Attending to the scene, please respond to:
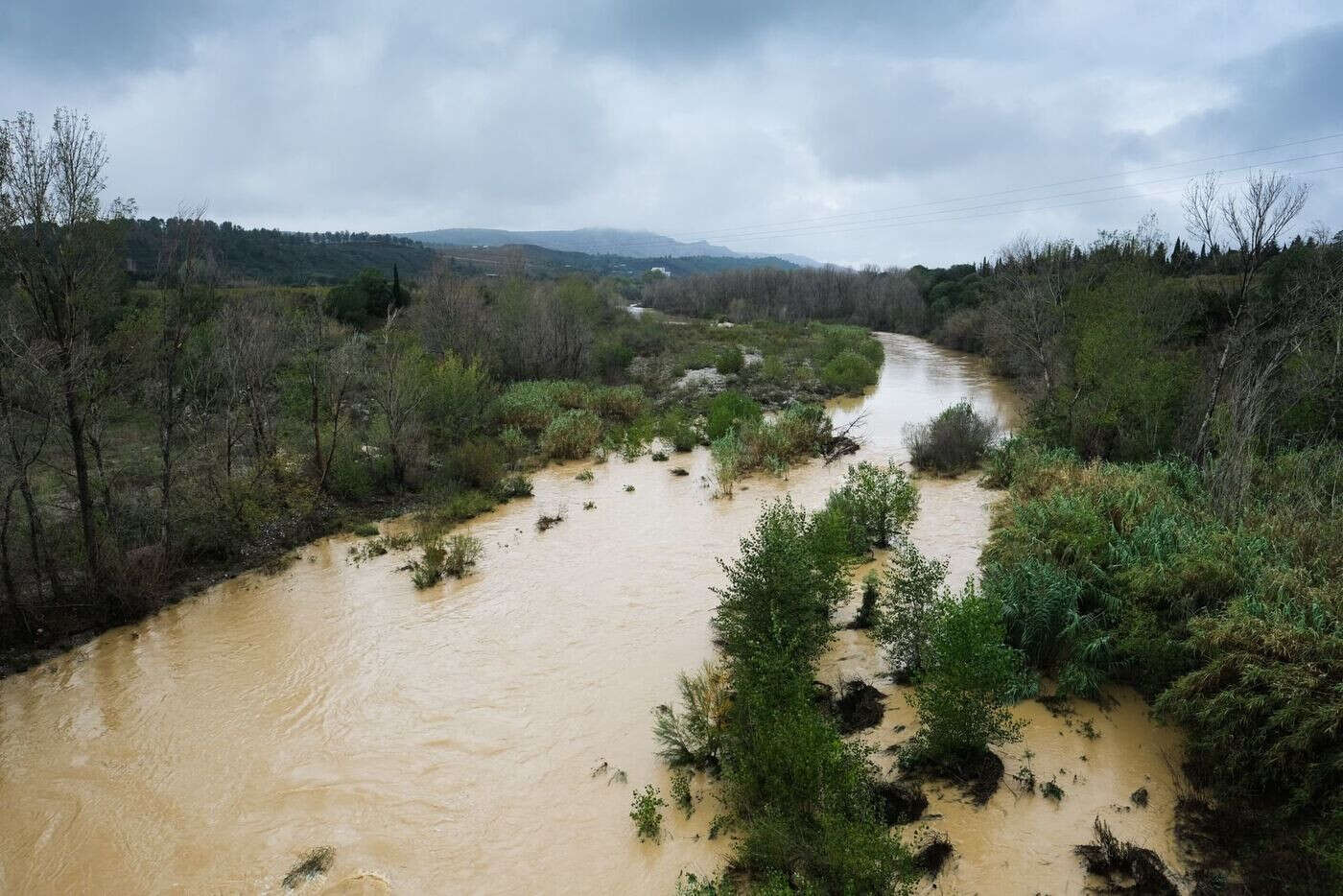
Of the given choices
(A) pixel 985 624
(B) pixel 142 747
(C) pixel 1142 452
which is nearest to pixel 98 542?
(B) pixel 142 747

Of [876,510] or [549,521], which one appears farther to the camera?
[549,521]

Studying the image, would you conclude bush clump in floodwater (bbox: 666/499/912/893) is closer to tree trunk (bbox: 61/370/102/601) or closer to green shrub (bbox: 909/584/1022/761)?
green shrub (bbox: 909/584/1022/761)

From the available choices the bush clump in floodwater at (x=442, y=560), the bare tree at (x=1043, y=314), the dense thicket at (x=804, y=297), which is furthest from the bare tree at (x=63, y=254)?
the dense thicket at (x=804, y=297)

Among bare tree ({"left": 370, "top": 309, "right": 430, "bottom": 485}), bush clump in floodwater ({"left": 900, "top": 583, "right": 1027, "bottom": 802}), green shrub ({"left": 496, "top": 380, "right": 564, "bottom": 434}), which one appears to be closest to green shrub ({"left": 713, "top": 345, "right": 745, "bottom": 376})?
green shrub ({"left": 496, "top": 380, "right": 564, "bottom": 434})

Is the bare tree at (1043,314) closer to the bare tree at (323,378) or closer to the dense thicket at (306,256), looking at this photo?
the bare tree at (323,378)

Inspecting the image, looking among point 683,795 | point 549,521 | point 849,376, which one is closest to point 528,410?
point 549,521

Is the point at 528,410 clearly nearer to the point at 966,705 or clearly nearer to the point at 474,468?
the point at 474,468
